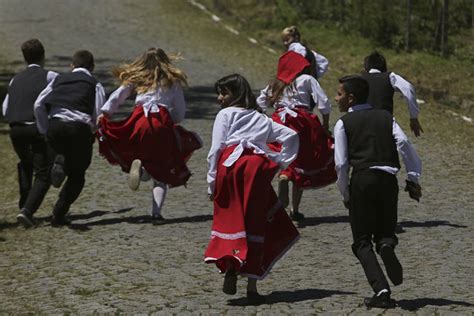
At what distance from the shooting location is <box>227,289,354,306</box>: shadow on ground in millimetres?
9266

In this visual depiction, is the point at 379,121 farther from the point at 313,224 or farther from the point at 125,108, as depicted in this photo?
the point at 125,108

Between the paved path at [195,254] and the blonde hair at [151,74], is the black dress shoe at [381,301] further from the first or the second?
the blonde hair at [151,74]

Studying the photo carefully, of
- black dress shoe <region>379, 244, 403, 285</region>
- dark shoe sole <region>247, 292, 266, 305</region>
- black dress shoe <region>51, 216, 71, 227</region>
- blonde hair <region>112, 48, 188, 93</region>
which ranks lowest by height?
black dress shoe <region>51, 216, 71, 227</region>

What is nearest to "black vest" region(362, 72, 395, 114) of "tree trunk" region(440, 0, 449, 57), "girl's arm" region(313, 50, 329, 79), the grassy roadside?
"girl's arm" region(313, 50, 329, 79)

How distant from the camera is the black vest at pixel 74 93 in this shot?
12625mm

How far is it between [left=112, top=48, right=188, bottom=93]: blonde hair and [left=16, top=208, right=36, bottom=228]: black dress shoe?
169cm

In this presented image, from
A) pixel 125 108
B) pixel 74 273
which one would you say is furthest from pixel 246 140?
pixel 125 108

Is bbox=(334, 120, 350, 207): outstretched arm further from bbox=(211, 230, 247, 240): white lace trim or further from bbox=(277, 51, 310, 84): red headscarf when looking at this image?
bbox=(277, 51, 310, 84): red headscarf

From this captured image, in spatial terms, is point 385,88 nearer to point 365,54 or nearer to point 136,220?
point 136,220

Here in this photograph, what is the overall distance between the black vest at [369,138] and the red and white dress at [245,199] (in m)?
0.80

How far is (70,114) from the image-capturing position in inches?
498

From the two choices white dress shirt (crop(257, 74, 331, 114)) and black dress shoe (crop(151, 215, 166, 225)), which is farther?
black dress shoe (crop(151, 215, 166, 225))

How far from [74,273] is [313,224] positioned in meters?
3.12

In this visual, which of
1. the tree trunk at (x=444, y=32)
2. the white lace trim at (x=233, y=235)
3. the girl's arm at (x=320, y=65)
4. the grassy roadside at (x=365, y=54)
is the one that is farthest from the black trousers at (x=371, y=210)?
the tree trunk at (x=444, y=32)
